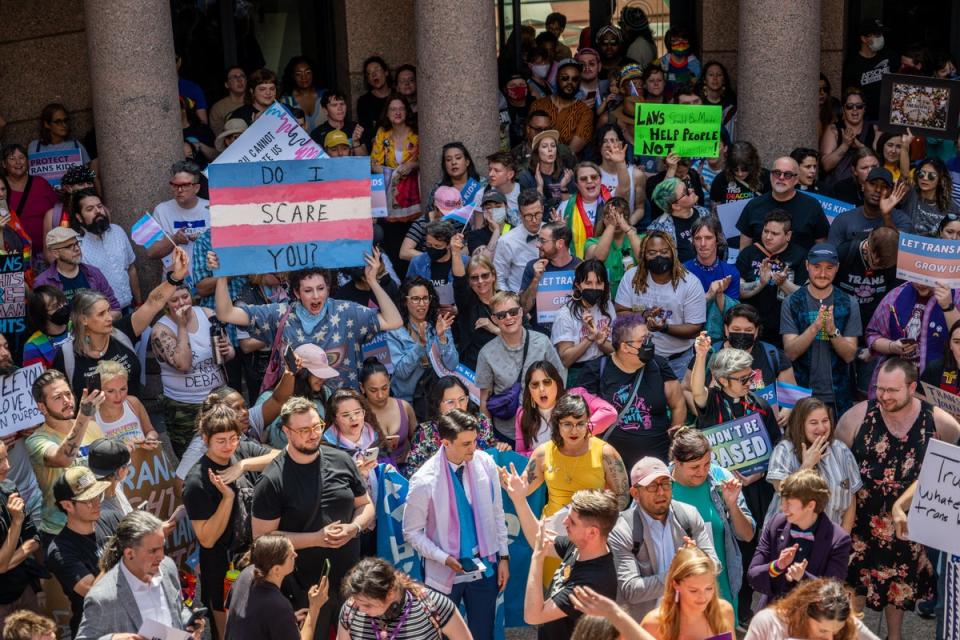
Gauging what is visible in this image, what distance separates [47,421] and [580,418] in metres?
3.12

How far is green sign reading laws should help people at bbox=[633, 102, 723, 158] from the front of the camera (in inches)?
489

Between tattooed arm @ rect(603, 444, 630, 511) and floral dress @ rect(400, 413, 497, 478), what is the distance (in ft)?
2.94

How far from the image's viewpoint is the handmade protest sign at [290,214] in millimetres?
10438

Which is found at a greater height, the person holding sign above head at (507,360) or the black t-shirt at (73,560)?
the person holding sign above head at (507,360)

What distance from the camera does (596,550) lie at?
7254 mm

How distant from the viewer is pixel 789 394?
9547mm

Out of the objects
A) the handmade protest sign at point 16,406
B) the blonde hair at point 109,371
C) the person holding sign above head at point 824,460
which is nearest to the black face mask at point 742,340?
the person holding sign above head at point 824,460

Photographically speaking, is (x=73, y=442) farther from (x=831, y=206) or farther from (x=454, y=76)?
(x=831, y=206)

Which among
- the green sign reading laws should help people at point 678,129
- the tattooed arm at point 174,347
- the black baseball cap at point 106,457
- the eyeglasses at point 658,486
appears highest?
the green sign reading laws should help people at point 678,129

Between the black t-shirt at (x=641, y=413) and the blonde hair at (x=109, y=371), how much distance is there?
295 centimetres

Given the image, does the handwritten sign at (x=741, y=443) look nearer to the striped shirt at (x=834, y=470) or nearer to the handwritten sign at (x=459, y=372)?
the striped shirt at (x=834, y=470)

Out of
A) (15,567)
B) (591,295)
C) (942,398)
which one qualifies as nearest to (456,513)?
(15,567)

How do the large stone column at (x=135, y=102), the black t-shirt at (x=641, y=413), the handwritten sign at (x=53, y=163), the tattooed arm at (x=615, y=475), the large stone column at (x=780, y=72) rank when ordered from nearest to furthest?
the tattooed arm at (x=615, y=475) → the black t-shirt at (x=641, y=413) → the large stone column at (x=135, y=102) → the large stone column at (x=780, y=72) → the handwritten sign at (x=53, y=163)

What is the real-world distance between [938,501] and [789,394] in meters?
1.69
